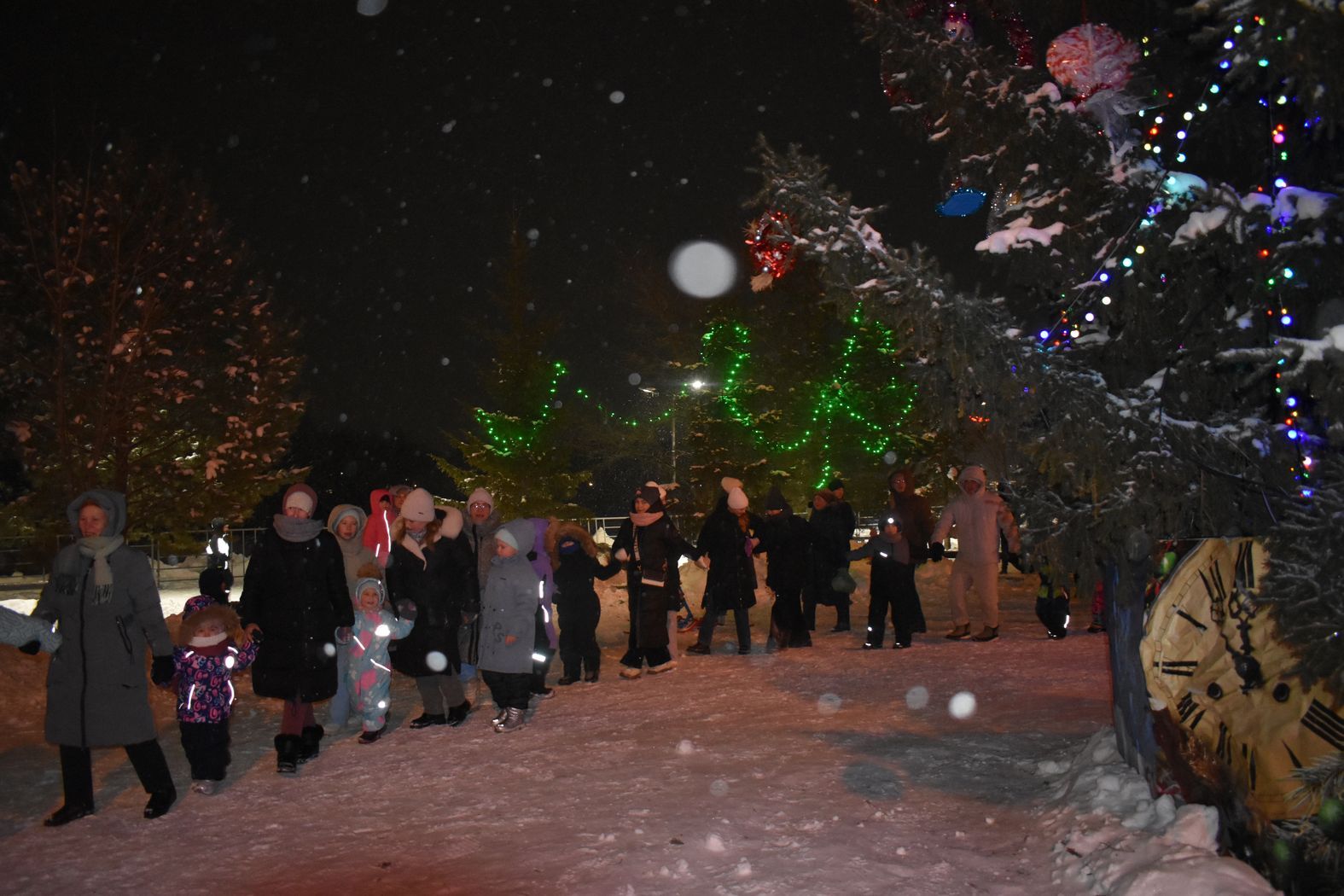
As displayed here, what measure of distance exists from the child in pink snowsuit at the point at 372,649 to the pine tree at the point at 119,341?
8.01m

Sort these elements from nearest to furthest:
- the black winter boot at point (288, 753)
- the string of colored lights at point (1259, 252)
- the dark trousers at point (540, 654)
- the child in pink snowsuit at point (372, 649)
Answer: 1. the string of colored lights at point (1259, 252)
2. the black winter boot at point (288, 753)
3. the child in pink snowsuit at point (372, 649)
4. the dark trousers at point (540, 654)

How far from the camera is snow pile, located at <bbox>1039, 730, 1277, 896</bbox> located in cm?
406

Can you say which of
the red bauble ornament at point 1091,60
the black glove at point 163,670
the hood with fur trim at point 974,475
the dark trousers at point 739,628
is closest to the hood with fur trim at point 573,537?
the dark trousers at point 739,628

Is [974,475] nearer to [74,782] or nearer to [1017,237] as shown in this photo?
[1017,237]

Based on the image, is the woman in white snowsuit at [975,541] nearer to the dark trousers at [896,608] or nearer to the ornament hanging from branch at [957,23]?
the dark trousers at [896,608]

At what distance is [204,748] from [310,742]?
97cm

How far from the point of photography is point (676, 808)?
5.84m

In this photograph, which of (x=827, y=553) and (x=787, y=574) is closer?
(x=787, y=574)

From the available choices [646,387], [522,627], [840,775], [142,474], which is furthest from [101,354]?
[646,387]

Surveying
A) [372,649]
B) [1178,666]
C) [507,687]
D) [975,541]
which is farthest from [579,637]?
[1178,666]

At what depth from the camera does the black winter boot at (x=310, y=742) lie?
7469 mm

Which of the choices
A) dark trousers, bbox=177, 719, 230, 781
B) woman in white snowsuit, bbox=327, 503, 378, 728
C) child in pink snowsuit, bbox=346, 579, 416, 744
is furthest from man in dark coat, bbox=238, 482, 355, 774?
woman in white snowsuit, bbox=327, 503, 378, 728

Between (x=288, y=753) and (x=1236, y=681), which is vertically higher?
(x=1236, y=681)

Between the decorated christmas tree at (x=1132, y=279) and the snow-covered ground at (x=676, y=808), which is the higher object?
the decorated christmas tree at (x=1132, y=279)
